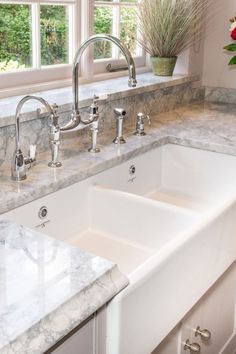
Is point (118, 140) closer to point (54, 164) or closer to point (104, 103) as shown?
point (104, 103)

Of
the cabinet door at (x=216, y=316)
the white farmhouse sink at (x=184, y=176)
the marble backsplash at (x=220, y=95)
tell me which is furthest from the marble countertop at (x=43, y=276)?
the marble backsplash at (x=220, y=95)

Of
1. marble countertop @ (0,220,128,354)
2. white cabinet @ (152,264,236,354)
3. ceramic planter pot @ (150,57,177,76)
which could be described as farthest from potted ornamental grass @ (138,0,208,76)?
marble countertop @ (0,220,128,354)

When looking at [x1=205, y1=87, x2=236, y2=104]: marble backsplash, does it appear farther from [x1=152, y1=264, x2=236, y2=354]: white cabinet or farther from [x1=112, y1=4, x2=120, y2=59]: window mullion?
[x1=152, y1=264, x2=236, y2=354]: white cabinet

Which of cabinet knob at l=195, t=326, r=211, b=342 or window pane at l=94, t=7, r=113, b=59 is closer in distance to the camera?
cabinet knob at l=195, t=326, r=211, b=342

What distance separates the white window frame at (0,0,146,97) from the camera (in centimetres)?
189

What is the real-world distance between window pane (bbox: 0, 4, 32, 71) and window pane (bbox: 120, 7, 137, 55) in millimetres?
649

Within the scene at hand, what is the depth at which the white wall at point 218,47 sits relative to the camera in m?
2.64

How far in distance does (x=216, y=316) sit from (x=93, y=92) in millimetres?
959

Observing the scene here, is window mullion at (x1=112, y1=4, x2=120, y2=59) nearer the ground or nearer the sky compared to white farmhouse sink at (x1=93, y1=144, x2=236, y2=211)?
nearer the sky

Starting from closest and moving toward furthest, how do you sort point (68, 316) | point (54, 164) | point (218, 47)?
1. point (68, 316)
2. point (54, 164)
3. point (218, 47)

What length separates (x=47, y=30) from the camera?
2023mm

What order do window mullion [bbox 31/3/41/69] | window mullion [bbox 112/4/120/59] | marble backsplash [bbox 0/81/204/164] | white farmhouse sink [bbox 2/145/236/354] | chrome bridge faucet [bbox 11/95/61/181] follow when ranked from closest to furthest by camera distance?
1. white farmhouse sink [bbox 2/145/236/354]
2. chrome bridge faucet [bbox 11/95/61/181]
3. marble backsplash [bbox 0/81/204/164]
4. window mullion [bbox 31/3/41/69]
5. window mullion [bbox 112/4/120/59]

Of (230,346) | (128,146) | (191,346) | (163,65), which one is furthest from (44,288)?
(163,65)

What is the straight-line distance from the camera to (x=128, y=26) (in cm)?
248
